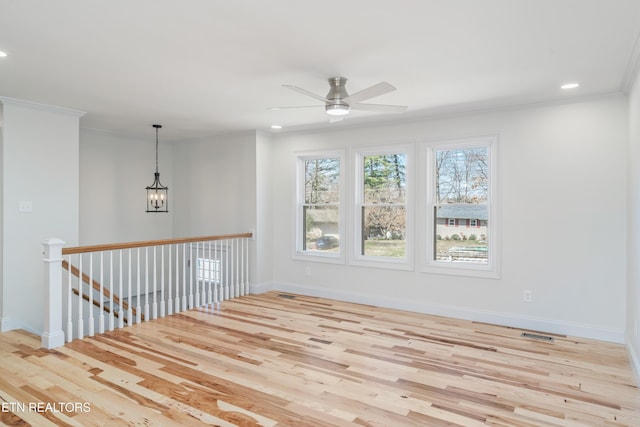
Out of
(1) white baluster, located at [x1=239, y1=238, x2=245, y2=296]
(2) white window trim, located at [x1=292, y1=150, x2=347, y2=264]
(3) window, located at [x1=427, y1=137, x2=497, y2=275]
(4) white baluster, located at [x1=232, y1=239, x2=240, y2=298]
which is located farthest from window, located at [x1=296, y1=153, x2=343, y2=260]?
(3) window, located at [x1=427, y1=137, x2=497, y2=275]

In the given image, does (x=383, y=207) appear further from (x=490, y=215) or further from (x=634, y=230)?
(x=634, y=230)

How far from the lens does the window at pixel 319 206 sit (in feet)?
19.5

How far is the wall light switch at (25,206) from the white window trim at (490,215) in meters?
4.65

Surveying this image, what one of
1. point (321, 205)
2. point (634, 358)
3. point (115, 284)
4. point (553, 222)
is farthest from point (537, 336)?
point (115, 284)

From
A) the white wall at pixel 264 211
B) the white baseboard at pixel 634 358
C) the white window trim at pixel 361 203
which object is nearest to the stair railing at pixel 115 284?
the white wall at pixel 264 211

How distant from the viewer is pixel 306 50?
3.00 m

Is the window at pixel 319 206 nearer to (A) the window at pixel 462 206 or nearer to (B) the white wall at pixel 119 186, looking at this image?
(A) the window at pixel 462 206

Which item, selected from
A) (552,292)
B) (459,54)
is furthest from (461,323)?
(459,54)

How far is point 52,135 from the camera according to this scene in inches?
187

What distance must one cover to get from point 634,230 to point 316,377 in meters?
2.99

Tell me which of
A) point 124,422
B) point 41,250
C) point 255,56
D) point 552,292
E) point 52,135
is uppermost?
point 255,56

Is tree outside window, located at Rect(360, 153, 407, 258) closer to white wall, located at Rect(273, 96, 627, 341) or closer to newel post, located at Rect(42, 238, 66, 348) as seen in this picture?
white wall, located at Rect(273, 96, 627, 341)

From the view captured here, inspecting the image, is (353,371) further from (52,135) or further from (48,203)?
(52,135)

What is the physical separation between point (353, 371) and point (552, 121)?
132 inches
